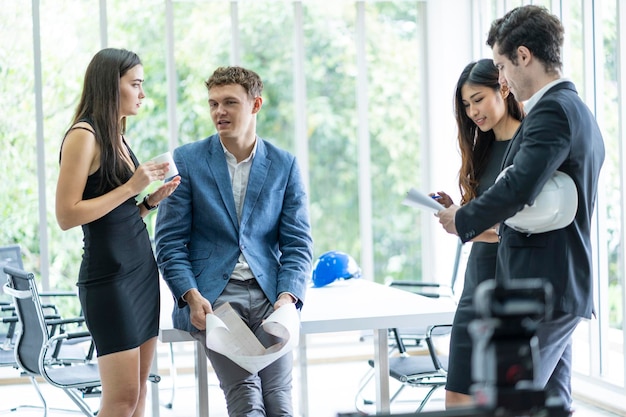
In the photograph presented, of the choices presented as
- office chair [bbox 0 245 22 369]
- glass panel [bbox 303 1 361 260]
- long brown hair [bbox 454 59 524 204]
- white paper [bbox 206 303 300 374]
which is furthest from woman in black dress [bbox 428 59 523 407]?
glass panel [bbox 303 1 361 260]

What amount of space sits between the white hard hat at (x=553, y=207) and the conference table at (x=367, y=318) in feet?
2.87

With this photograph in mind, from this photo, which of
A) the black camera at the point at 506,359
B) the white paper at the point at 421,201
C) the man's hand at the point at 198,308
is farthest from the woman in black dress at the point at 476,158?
the black camera at the point at 506,359

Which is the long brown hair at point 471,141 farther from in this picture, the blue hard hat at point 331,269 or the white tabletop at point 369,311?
the blue hard hat at point 331,269

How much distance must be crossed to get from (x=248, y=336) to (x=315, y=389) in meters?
2.84

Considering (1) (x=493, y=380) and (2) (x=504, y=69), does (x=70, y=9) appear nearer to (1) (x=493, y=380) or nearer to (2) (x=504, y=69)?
(2) (x=504, y=69)

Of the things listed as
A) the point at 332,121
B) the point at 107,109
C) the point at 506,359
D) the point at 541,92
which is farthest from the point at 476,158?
the point at 332,121

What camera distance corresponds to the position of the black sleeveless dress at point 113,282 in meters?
2.47

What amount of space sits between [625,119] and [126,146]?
9.01 feet

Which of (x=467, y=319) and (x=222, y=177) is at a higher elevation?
(x=222, y=177)

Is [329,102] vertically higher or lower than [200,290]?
higher

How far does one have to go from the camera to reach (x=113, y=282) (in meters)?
2.47

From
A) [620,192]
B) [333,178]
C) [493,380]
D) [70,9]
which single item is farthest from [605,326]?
[70,9]

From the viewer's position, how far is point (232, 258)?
272cm

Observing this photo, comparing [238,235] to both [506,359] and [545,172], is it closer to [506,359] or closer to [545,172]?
[545,172]
